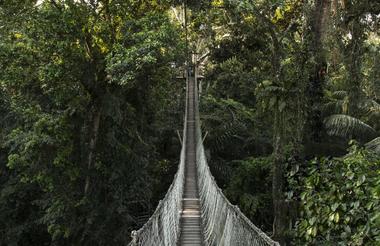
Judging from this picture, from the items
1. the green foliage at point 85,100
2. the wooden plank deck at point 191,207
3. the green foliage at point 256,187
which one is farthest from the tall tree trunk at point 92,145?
A: the green foliage at point 256,187

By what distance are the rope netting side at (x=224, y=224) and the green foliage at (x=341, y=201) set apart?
0.69 metres

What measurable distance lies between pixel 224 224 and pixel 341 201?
1.14 meters

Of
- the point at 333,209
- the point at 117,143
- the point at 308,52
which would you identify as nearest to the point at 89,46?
the point at 117,143

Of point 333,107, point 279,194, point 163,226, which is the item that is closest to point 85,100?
point 279,194

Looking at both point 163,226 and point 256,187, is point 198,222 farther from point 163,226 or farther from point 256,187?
point 256,187

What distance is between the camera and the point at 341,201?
391cm

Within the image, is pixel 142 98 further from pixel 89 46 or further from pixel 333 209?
pixel 333 209

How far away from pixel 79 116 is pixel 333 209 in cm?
529

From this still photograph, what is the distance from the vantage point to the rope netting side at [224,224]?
331 cm

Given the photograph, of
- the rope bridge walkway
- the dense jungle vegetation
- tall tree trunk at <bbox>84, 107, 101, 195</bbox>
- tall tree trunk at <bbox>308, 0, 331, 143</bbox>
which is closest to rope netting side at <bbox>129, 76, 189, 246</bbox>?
the rope bridge walkway

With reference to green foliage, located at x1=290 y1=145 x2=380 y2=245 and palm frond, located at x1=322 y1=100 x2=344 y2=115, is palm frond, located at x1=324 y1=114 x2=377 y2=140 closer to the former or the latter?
palm frond, located at x1=322 y1=100 x2=344 y2=115

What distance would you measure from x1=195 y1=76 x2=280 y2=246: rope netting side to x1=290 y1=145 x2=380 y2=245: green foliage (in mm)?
689

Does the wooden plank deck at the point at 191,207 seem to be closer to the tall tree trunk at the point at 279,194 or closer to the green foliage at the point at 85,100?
the green foliage at the point at 85,100

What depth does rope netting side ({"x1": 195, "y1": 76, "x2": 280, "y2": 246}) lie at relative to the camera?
331 cm
